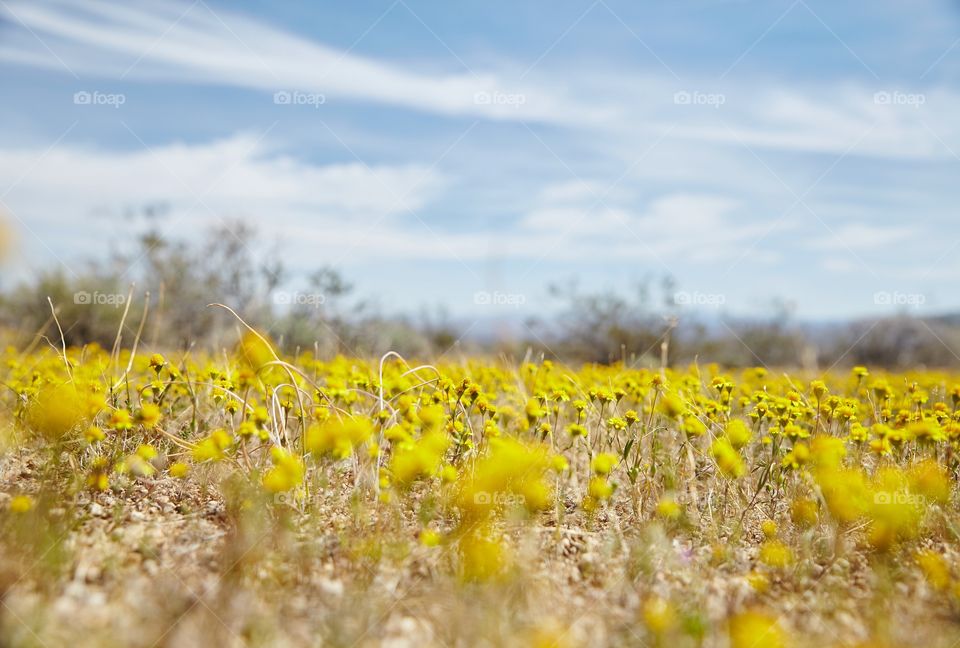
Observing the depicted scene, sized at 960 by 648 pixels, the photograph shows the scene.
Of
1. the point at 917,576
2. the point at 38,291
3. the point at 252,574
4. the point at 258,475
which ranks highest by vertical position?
the point at 38,291

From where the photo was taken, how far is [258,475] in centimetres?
278

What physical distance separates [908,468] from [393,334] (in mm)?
11304

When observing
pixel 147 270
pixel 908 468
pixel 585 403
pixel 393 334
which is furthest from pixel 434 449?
pixel 147 270

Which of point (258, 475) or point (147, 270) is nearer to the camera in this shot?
point (258, 475)

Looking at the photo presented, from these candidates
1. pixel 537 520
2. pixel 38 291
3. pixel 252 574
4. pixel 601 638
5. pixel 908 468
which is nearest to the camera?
pixel 601 638

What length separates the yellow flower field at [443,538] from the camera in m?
2.12

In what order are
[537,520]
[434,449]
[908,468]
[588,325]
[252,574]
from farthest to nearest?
1. [588,325]
2. [908,468]
3. [537,520]
4. [434,449]
5. [252,574]

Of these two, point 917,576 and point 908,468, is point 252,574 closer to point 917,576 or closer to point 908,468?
point 917,576

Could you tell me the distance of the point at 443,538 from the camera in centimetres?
267

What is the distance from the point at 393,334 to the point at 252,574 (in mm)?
11696

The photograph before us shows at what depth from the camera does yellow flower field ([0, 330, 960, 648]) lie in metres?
2.12

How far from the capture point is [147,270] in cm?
1291

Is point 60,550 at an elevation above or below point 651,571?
above

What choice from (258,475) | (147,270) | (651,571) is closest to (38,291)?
(147,270)
